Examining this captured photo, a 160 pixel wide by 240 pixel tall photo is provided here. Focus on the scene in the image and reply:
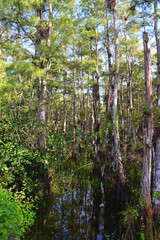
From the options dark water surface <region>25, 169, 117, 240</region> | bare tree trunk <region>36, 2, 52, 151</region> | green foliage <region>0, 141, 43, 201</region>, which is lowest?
dark water surface <region>25, 169, 117, 240</region>

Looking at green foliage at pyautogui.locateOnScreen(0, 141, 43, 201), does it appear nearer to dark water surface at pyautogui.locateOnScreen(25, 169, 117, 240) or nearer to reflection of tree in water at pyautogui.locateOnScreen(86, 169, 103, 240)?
dark water surface at pyautogui.locateOnScreen(25, 169, 117, 240)

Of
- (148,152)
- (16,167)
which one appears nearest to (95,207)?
(16,167)

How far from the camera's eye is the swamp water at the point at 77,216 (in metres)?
6.92

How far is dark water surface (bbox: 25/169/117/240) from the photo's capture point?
6.92 m

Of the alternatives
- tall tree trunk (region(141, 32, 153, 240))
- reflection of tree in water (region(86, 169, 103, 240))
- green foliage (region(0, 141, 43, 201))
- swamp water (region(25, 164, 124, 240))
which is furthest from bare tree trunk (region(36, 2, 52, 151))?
tall tree trunk (region(141, 32, 153, 240))

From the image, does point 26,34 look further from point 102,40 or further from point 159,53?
point 102,40

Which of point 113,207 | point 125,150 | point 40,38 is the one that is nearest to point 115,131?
point 113,207

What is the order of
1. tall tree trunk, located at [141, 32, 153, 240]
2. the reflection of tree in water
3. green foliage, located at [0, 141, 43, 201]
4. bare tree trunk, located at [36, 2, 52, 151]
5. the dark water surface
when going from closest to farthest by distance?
tall tree trunk, located at [141, 32, 153, 240] < green foliage, located at [0, 141, 43, 201] < the dark water surface < the reflection of tree in water < bare tree trunk, located at [36, 2, 52, 151]

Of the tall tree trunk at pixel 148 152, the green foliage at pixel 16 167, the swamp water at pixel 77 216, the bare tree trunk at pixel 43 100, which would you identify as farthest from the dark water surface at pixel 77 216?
the bare tree trunk at pixel 43 100

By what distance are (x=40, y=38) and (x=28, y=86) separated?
113 inches

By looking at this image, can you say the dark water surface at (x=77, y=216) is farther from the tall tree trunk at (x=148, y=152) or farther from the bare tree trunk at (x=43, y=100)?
the bare tree trunk at (x=43, y=100)

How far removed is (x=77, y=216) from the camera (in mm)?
8352

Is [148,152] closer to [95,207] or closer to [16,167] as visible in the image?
[16,167]

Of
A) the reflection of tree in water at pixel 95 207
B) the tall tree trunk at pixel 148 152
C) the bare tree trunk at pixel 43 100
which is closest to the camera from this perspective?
the tall tree trunk at pixel 148 152
